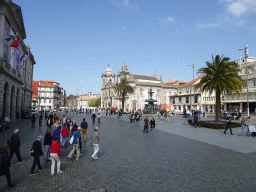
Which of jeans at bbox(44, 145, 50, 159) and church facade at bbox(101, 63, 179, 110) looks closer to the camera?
jeans at bbox(44, 145, 50, 159)

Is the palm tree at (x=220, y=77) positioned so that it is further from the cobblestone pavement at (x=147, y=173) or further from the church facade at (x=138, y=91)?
the church facade at (x=138, y=91)

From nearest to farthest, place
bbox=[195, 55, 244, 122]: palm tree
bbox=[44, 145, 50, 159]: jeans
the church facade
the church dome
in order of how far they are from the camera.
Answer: bbox=[44, 145, 50, 159]: jeans → bbox=[195, 55, 244, 122]: palm tree → the church facade → the church dome

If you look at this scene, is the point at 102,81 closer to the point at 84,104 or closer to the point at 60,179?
the point at 84,104

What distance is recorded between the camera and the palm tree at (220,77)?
21.0 meters

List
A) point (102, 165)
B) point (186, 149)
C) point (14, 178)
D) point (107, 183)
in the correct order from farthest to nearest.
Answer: point (186, 149), point (102, 165), point (14, 178), point (107, 183)

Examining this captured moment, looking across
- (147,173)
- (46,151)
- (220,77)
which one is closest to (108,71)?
(220,77)

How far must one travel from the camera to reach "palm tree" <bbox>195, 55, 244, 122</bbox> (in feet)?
69.1

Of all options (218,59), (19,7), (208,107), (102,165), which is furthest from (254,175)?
(208,107)

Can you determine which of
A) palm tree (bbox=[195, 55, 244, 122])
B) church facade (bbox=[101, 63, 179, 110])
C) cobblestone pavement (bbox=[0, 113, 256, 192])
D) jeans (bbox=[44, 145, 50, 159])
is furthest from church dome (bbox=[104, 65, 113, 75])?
jeans (bbox=[44, 145, 50, 159])

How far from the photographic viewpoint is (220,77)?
21.2m

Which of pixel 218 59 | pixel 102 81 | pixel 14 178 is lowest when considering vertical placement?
pixel 14 178

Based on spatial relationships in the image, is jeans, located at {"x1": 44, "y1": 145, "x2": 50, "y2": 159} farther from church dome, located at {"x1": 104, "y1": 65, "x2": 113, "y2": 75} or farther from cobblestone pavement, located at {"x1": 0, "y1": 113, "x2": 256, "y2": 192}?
church dome, located at {"x1": 104, "y1": 65, "x2": 113, "y2": 75}

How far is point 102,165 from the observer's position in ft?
24.4

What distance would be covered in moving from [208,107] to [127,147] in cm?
4793
